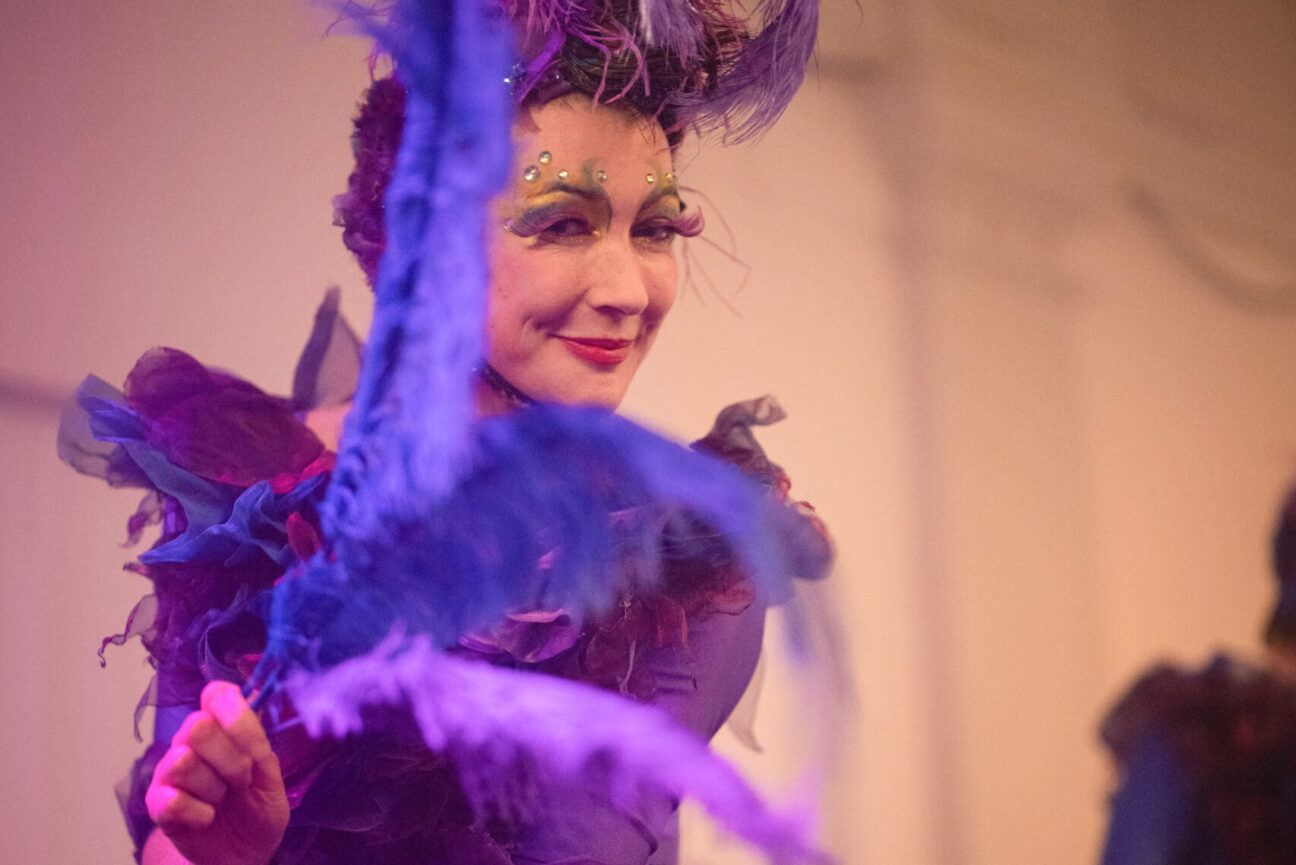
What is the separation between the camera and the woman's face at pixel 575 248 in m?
0.51

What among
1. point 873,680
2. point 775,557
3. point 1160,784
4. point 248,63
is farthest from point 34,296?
point 873,680

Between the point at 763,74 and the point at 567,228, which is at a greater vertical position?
the point at 763,74

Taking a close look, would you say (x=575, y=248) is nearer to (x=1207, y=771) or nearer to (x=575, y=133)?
(x=575, y=133)

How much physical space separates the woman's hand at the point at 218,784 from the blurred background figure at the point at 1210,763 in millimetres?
387

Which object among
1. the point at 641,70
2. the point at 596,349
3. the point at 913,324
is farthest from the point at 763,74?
the point at 913,324

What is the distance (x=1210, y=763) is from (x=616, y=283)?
1.21 ft

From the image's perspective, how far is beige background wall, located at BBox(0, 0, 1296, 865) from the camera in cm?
79

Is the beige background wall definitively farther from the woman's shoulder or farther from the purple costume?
the woman's shoulder

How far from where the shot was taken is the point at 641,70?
52 cm

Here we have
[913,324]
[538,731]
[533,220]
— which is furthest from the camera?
[913,324]

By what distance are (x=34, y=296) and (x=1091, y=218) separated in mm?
1284

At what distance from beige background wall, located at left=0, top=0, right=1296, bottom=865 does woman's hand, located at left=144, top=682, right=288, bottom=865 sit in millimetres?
476

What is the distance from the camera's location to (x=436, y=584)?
16.8 inches

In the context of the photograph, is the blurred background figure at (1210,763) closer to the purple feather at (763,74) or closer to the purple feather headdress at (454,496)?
the purple feather headdress at (454,496)
